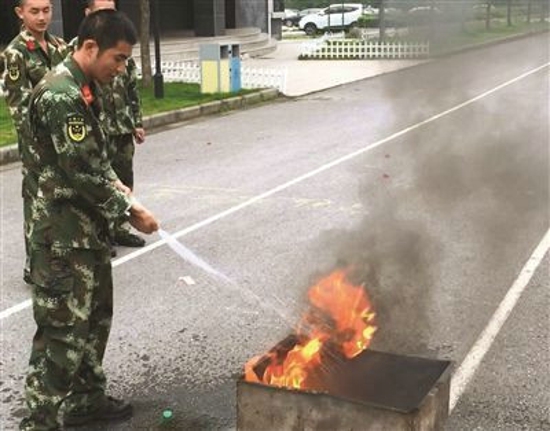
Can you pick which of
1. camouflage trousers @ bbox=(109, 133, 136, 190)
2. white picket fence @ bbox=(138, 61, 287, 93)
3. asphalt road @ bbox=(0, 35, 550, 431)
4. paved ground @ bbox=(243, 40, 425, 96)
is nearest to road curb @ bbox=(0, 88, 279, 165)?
white picket fence @ bbox=(138, 61, 287, 93)

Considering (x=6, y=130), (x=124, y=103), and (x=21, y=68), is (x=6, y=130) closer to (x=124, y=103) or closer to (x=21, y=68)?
(x=124, y=103)

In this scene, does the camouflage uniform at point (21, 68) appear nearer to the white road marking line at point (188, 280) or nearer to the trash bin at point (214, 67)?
the white road marking line at point (188, 280)

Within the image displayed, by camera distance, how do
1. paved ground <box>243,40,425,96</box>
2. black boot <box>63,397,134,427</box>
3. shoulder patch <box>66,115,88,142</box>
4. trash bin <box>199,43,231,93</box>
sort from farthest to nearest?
paved ground <box>243,40,425,96</box> < trash bin <box>199,43,231,93</box> < black boot <box>63,397,134,427</box> < shoulder patch <box>66,115,88,142</box>

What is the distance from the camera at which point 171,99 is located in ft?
46.2

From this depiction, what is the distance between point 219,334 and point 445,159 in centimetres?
426

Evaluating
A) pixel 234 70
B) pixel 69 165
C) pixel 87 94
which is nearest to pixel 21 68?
pixel 87 94

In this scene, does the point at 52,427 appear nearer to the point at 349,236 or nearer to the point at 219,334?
the point at 219,334

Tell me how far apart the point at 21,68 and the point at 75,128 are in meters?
2.00

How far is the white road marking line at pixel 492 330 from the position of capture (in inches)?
142

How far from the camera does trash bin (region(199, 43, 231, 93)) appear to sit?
14984 millimetres

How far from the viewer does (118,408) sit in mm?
3352

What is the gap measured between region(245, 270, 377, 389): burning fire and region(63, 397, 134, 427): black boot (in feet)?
2.25

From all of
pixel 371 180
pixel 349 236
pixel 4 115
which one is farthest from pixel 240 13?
pixel 349 236

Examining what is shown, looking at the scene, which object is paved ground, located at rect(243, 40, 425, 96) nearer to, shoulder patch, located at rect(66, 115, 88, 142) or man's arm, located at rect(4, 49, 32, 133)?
man's arm, located at rect(4, 49, 32, 133)
